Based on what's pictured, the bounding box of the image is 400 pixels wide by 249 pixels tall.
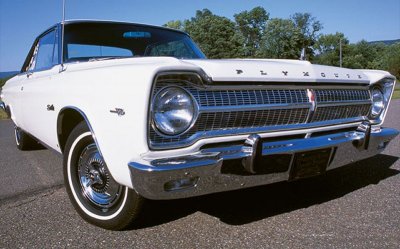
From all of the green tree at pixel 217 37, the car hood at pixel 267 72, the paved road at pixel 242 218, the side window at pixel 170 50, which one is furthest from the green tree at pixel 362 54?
the car hood at pixel 267 72

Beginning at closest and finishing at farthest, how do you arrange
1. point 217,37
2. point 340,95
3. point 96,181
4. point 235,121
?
point 235,121 < point 96,181 < point 340,95 < point 217,37

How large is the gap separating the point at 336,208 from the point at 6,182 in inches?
120

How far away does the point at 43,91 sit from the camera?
3.19 meters

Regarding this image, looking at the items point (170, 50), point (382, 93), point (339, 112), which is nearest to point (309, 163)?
point (339, 112)

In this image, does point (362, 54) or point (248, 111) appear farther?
point (362, 54)

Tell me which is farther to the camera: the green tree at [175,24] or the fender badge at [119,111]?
the green tree at [175,24]

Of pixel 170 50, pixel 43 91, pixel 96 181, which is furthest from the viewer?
pixel 170 50

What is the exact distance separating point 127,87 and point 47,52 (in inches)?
87.0

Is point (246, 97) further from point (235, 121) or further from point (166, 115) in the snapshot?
point (166, 115)

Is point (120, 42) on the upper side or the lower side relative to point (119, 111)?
upper

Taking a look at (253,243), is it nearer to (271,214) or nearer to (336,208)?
(271,214)

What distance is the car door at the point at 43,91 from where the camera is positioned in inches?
119

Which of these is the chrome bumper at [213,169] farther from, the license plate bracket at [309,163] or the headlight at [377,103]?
the headlight at [377,103]

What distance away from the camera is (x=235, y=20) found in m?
78.9
